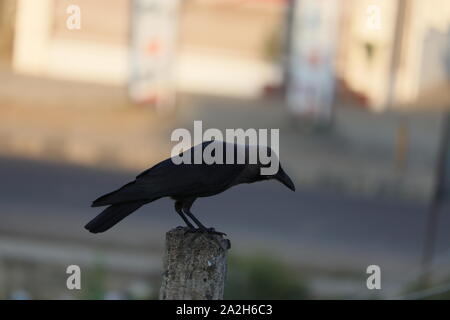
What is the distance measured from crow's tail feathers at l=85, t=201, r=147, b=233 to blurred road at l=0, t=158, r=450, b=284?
6527mm

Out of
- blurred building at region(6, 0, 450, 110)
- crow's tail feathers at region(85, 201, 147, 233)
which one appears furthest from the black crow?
blurred building at region(6, 0, 450, 110)

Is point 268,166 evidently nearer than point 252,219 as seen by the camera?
Yes

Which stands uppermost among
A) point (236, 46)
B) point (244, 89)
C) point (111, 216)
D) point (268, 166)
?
point (236, 46)

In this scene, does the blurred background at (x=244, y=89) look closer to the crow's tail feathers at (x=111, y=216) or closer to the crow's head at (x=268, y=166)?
the crow's head at (x=268, y=166)

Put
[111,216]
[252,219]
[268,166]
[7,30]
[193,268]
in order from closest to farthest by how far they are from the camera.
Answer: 1. [193,268]
2. [111,216]
3. [268,166]
4. [252,219]
5. [7,30]

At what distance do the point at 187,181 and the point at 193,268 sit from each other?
381mm

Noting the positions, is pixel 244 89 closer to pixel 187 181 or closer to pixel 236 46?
pixel 236 46

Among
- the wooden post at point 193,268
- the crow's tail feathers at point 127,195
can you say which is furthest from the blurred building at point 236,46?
the wooden post at point 193,268

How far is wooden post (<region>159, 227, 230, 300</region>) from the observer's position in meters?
4.23

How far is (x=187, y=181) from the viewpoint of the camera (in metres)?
4.46

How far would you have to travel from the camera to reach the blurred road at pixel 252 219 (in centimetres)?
1185

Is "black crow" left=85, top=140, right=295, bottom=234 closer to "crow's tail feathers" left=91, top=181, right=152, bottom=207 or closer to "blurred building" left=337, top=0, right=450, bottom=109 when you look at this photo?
"crow's tail feathers" left=91, top=181, right=152, bottom=207

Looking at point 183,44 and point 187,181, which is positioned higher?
point 183,44

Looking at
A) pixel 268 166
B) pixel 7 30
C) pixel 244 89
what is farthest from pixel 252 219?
pixel 268 166
